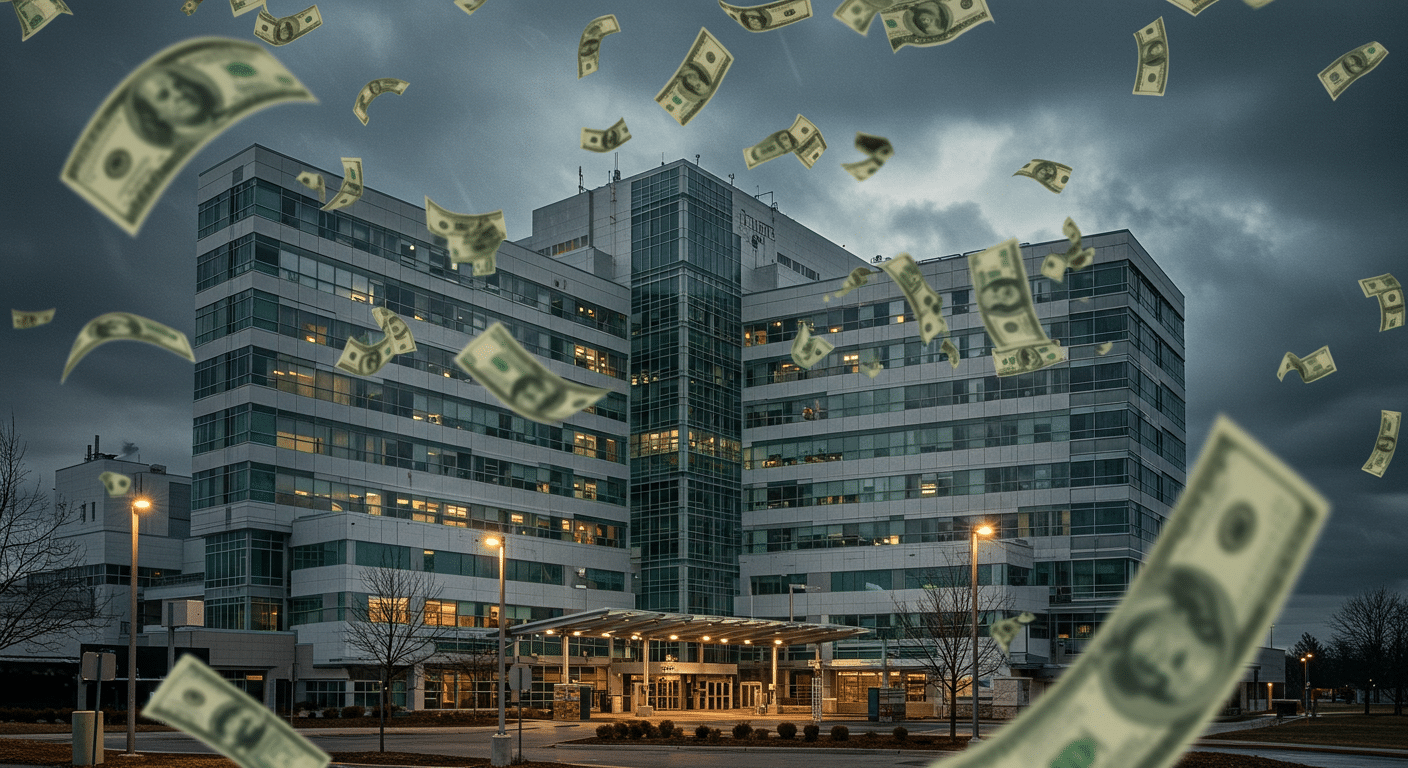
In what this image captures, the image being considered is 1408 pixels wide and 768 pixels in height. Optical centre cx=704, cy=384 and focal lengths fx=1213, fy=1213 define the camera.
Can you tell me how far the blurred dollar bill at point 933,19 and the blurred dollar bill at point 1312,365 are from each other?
12.3 feet

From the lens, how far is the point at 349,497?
226 feet

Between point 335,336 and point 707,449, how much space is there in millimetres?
27447

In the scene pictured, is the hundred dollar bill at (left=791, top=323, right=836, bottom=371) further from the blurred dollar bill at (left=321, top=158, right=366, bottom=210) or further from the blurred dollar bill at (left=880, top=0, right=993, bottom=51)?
the blurred dollar bill at (left=321, top=158, right=366, bottom=210)

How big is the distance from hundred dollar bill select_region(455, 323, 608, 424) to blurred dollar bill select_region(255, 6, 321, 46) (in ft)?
19.4

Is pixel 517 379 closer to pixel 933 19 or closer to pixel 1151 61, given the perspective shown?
pixel 933 19

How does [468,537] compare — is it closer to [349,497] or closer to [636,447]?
[349,497]

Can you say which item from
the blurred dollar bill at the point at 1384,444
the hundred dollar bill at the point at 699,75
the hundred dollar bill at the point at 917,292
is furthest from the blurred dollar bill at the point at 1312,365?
the hundred dollar bill at the point at 699,75

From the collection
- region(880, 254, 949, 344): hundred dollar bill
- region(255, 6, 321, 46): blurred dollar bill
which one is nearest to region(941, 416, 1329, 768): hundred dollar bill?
region(880, 254, 949, 344): hundred dollar bill

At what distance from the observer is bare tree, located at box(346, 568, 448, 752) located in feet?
193

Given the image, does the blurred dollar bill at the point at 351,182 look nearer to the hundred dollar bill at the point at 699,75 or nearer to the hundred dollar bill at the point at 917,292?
the hundred dollar bill at the point at 699,75

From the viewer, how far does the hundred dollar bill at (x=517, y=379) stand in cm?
471

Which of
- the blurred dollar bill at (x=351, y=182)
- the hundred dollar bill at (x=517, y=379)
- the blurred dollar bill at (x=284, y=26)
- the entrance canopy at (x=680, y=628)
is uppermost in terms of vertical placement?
the blurred dollar bill at (x=284, y=26)

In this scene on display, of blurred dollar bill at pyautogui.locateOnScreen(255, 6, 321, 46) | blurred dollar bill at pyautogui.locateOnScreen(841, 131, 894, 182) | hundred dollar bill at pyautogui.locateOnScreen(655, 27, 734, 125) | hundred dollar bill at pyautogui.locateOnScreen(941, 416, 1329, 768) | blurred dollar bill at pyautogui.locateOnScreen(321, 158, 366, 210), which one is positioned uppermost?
blurred dollar bill at pyautogui.locateOnScreen(255, 6, 321, 46)

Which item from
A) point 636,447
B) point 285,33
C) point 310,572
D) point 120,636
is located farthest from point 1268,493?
A: point 120,636
